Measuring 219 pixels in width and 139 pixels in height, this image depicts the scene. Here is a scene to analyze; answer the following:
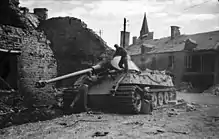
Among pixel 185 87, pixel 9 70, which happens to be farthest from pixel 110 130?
pixel 185 87

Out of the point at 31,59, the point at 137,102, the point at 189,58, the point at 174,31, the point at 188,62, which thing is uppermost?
the point at 174,31

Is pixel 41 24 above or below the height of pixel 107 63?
above

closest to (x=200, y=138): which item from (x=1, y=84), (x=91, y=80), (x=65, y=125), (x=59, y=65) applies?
(x=65, y=125)

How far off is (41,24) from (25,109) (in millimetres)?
8447

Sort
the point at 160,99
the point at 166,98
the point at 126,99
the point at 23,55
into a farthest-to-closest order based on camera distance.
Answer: the point at 166,98
the point at 160,99
the point at 126,99
the point at 23,55

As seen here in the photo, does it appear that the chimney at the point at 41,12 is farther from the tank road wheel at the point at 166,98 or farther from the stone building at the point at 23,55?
the tank road wheel at the point at 166,98

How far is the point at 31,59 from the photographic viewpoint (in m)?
9.66

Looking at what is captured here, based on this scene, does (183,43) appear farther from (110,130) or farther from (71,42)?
(110,130)

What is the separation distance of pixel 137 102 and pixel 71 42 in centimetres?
778

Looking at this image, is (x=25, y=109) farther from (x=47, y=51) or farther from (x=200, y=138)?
(x=200, y=138)

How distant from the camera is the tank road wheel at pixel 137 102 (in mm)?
9695

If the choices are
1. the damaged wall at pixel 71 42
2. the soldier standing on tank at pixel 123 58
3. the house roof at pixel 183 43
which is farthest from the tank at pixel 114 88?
the house roof at pixel 183 43

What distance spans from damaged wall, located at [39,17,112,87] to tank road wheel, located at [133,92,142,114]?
21.7 feet

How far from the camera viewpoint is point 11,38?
8.80 meters
